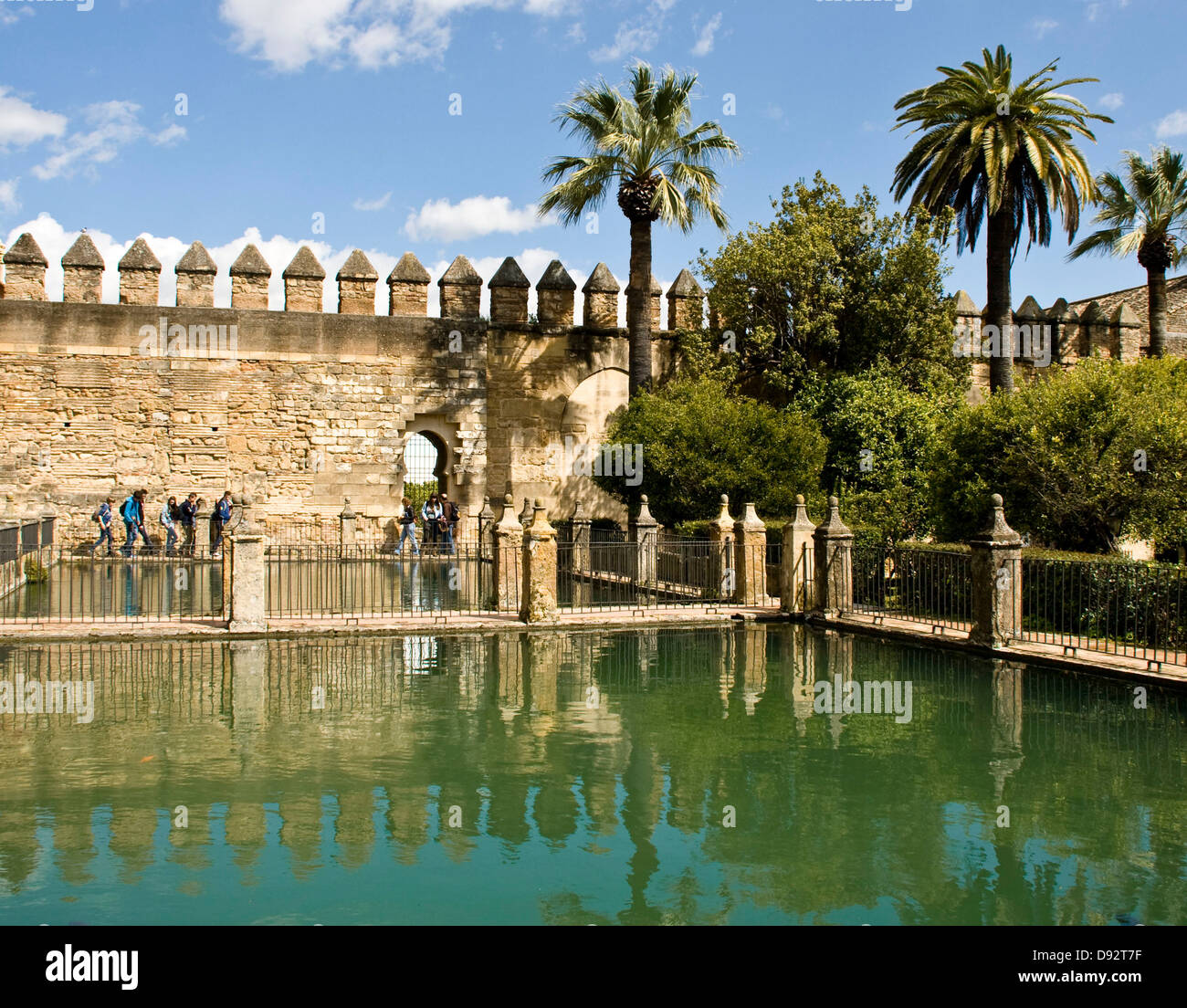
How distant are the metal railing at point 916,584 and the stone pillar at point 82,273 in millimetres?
14852

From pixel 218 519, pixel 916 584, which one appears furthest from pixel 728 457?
pixel 218 519

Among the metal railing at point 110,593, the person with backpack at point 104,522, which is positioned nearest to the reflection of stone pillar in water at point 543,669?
the metal railing at point 110,593

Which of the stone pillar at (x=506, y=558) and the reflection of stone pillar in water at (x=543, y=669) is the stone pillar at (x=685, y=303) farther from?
the reflection of stone pillar in water at (x=543, y=669)

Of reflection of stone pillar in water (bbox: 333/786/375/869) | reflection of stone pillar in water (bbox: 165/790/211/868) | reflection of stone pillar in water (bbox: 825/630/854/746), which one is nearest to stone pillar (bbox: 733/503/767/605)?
reflection of stone pillar in water (bbox: 825/630/854/746)

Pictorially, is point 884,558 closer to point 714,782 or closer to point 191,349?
point 714,782

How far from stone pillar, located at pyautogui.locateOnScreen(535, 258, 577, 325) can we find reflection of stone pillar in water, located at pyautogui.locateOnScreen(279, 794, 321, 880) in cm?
1677

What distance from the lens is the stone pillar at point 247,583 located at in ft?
35.4

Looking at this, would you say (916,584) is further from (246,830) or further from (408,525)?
(408,525)

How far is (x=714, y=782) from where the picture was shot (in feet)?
19.1

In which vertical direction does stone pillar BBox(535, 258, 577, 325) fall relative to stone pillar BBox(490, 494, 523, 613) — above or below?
above

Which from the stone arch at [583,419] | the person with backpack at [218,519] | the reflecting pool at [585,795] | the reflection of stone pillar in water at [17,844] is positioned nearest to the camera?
the reflecting pool at [585,795]

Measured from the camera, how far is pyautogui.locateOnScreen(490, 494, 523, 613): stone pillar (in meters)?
12.6

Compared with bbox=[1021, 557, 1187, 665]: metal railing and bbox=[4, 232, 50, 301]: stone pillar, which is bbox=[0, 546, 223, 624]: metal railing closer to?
bbox=[4, 232, 50, 301]: stone pillar

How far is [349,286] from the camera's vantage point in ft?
66.8
